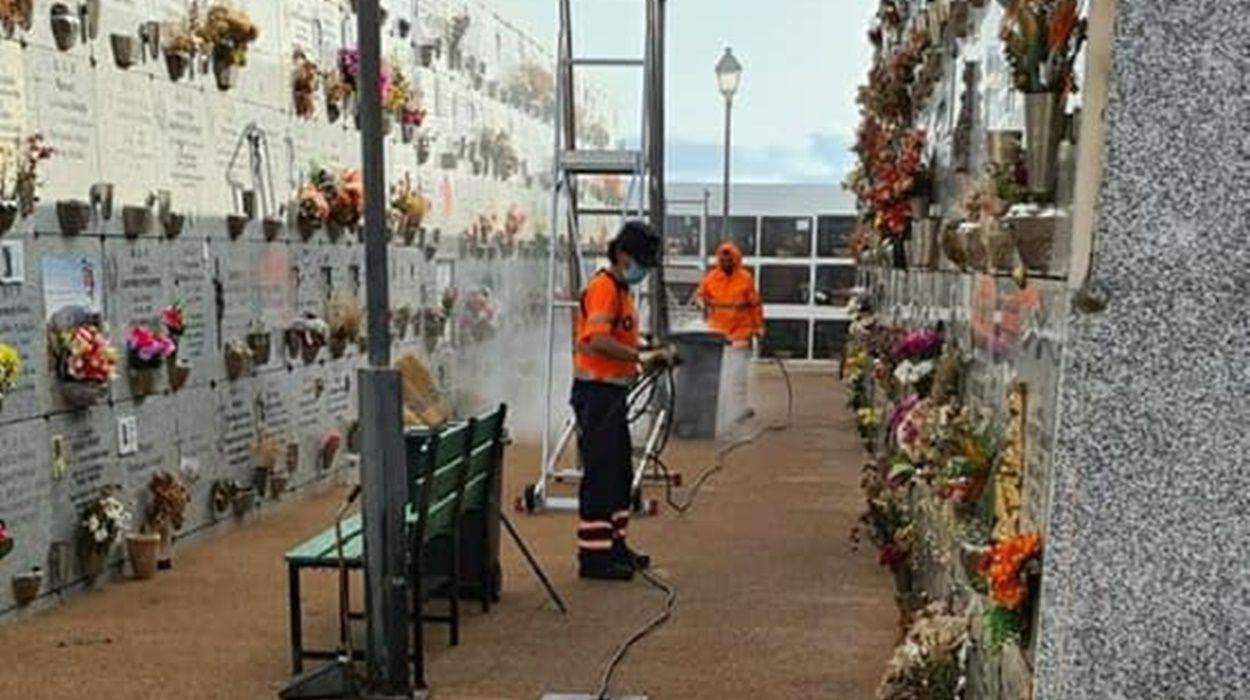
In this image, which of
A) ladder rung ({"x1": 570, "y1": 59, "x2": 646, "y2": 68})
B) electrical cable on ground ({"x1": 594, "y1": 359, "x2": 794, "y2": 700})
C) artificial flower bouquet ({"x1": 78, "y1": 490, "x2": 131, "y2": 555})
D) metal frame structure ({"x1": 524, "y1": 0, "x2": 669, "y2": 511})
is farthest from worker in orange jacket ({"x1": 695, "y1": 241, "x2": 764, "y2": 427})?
artificial flower bouquet ({"x1": 78, "y1": 490, "x2": 131, "y2": 555})

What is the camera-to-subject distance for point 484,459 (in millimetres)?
4828

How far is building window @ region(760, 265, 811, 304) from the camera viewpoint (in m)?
17.2

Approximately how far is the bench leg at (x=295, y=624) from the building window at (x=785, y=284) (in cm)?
1365

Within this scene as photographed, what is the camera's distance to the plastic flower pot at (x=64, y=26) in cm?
485

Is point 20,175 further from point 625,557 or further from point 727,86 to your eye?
point 727,86

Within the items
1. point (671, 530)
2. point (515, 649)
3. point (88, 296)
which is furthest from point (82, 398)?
point (671, 530)

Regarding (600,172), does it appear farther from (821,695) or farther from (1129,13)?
(1129,13)

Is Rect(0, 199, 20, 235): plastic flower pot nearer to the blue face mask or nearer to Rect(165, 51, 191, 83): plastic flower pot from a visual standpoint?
Rect(165, 51, 191, 83): plastic flower pot

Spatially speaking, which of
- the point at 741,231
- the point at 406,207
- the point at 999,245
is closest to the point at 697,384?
the point at 406,207

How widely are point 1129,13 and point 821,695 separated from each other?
280 cm

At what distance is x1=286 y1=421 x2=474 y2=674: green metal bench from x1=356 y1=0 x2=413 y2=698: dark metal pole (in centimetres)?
11

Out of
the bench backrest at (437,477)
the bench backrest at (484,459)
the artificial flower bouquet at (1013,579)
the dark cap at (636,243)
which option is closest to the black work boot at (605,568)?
the bench backrest at (484,459)

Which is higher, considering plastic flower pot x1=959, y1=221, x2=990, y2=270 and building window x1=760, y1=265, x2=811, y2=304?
plastic flower pot x1=959, y1=221, x2=990, y2=270

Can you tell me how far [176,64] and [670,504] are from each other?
143 inches
